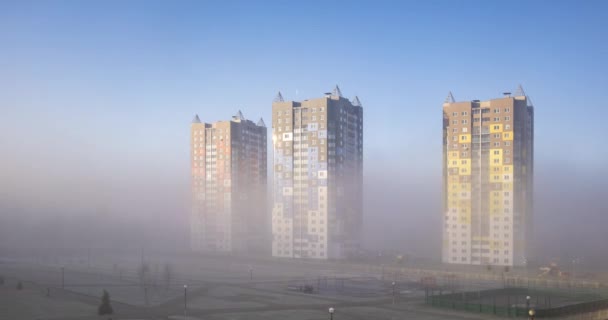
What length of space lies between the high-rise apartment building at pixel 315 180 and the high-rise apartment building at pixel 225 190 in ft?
72.2

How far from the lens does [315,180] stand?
132250 mm

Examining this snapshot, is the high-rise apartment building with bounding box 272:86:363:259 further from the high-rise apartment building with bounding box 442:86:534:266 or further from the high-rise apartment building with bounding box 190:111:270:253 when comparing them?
the high-rise apartment building with bounding box 442:86:534:266

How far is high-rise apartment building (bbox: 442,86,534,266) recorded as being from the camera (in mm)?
113688

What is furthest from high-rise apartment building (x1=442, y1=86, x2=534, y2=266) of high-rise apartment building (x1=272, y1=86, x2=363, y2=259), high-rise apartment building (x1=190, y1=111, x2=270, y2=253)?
high-rise apartment building (x1=190, y1=111, x2=270, y2=253)

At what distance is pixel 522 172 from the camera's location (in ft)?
379

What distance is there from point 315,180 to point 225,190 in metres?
33.6

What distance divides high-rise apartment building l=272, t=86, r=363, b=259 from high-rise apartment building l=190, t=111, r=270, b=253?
21998 mm

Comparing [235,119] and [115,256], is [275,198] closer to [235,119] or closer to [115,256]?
[235,119]

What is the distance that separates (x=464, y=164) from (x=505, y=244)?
57.8ft

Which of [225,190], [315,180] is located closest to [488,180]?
[315,180]

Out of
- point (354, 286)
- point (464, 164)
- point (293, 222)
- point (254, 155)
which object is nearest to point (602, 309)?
point (354, 286)

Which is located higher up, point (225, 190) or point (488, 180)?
point (488, 180)

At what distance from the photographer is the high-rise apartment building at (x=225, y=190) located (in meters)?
156

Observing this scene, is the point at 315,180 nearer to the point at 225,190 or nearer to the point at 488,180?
the point at 225,190
